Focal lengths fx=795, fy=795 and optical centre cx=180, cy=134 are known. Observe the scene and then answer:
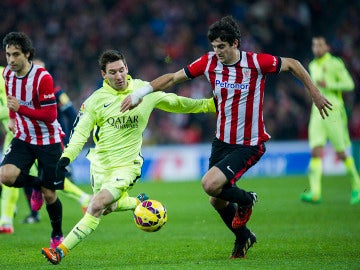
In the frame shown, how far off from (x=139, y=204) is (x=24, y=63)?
213 centimetres

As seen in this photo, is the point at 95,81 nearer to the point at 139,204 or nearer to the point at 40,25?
the point at 40,25

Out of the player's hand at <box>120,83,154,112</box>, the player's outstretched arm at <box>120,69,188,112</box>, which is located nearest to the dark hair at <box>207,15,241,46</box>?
the player's outstretched arm at <box>120,69,188,112</box>

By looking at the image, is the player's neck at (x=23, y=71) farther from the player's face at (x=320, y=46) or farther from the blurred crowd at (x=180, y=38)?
the blurred crowd at (x=180, y=38)

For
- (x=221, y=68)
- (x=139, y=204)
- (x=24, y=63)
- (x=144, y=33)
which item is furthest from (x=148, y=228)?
(x=144, y=33)

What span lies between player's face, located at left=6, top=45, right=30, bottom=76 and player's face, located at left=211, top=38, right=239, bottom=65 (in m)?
2.30

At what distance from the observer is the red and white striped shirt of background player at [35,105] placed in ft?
29.1

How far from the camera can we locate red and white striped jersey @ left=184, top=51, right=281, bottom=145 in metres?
8.08

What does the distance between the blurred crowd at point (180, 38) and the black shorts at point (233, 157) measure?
13.0 meters

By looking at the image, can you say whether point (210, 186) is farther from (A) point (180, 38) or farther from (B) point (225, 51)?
(A) point (180, 38)

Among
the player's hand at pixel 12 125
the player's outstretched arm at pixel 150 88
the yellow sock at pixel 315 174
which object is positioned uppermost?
the player's outstretched arm at pixel 150 88

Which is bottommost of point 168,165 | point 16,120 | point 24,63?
point 168,165

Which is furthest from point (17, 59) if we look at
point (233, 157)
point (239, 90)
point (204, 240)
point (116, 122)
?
point (204, 240)

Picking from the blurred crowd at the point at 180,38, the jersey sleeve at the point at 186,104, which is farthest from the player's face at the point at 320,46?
the blurred crowd at the point at 180,38

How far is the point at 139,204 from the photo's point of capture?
27.4 feet
